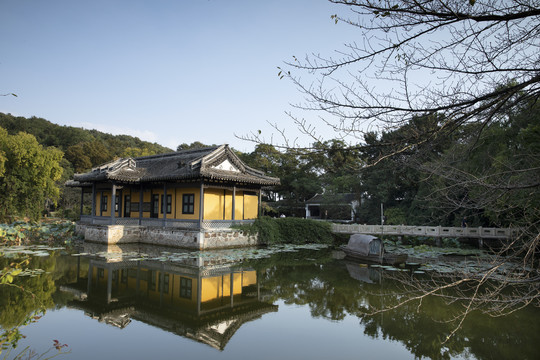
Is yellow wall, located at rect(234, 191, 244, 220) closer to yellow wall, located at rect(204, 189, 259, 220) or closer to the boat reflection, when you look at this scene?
yellow wall, located at rect(204, 189, 259, 220)

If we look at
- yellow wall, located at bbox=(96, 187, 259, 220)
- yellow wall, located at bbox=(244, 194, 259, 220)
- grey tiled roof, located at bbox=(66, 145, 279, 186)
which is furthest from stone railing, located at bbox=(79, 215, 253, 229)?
grey tiled roof, located at bbox=(66, 145, 279, 186)

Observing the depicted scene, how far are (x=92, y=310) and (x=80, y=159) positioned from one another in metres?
40.9

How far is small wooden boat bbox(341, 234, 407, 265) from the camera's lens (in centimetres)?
1337

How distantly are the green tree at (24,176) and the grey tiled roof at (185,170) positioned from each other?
334 centimetres

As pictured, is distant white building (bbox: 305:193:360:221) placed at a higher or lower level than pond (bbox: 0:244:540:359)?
higher

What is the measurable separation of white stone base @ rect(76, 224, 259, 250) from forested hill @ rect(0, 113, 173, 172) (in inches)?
1067

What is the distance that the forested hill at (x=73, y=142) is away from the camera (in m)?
43.6

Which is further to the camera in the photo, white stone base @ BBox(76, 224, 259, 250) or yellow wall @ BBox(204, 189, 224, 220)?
yellow wall @ BBox(204, 189, 224, 220)

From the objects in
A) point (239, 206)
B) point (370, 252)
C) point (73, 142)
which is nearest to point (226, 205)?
point (239, 206)

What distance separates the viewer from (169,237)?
1703 cm

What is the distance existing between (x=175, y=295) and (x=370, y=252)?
27.7 ft

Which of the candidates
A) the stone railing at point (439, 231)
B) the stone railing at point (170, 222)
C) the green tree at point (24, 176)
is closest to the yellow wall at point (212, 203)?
the stone railing at point (170, 222)

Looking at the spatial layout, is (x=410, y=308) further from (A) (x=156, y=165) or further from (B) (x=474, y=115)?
(A) (x=156, y=165)

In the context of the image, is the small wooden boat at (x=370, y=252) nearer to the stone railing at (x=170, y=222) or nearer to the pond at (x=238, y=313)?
the pond at (x=238, y=313)
